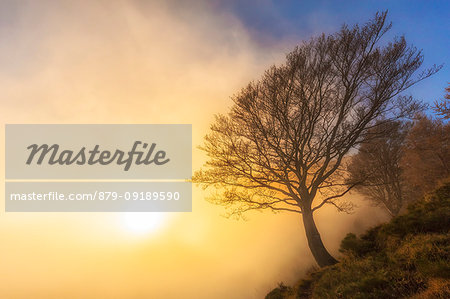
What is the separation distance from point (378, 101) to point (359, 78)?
55.5 inches

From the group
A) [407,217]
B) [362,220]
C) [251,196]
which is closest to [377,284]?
[407,217]

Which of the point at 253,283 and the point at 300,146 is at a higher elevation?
the point at 300,146

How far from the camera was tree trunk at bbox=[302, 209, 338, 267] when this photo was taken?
371 inches

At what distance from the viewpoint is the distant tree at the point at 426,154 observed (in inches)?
648

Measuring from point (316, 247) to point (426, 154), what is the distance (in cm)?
1529

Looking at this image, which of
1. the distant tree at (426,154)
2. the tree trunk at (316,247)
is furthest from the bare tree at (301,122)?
the distant tree at (426,154)

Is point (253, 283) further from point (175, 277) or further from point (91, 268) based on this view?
point (91, 268)

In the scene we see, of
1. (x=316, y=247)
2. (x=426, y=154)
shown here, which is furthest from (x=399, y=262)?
(x=426, y=154)

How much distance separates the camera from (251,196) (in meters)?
10.9

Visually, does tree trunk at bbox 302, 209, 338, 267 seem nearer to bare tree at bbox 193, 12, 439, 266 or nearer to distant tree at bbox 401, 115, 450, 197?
bare tree at bbox 193, 12, 439, 266

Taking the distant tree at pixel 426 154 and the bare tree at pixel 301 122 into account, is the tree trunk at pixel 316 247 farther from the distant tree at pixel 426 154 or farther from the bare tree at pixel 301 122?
the distant tree at pixel 426 154

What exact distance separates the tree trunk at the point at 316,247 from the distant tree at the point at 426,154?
509 inches

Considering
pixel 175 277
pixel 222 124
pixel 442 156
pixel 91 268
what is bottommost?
pixel 91 268

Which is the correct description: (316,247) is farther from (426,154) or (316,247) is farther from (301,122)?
(426,154)
